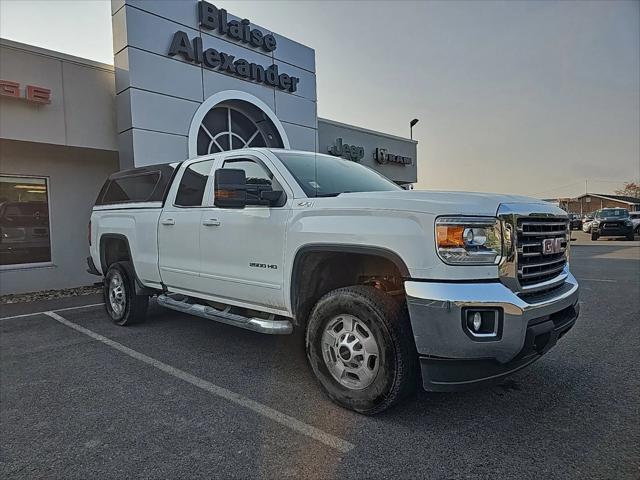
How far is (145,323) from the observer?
20.9 ft

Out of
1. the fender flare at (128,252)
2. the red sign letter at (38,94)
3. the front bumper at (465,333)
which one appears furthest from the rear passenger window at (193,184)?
the red sign letter at (38,94)

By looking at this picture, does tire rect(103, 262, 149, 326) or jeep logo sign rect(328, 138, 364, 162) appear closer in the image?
tire rect(103, 262, 149, 326)

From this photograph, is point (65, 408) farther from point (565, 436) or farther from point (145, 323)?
point (565, 436)

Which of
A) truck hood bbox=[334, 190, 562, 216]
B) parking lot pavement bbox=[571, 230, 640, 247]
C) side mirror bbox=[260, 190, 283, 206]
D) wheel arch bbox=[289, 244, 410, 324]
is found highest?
side mirror bbox=[260, 190, 283, 206]

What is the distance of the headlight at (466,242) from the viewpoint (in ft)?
9.48

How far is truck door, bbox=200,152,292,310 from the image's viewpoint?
3904mm

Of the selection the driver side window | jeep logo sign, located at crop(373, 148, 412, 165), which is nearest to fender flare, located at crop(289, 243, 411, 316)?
the driver side window

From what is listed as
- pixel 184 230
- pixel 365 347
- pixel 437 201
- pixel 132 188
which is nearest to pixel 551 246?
pixel 437 201

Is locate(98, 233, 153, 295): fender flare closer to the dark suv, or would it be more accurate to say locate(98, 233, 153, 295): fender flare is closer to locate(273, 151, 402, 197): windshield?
locate(273, 151, 402, 197): windshield

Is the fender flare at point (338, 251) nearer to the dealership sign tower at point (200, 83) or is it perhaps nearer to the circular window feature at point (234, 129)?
the dealership sign tower at point (200, 83)

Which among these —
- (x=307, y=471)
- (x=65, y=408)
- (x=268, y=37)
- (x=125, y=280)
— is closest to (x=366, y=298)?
(x=307, y=471)

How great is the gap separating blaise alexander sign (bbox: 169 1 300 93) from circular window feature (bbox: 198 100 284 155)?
2.81ft

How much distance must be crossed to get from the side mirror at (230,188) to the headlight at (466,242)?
1.67 meters

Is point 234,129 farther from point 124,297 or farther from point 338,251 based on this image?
point 338,251
